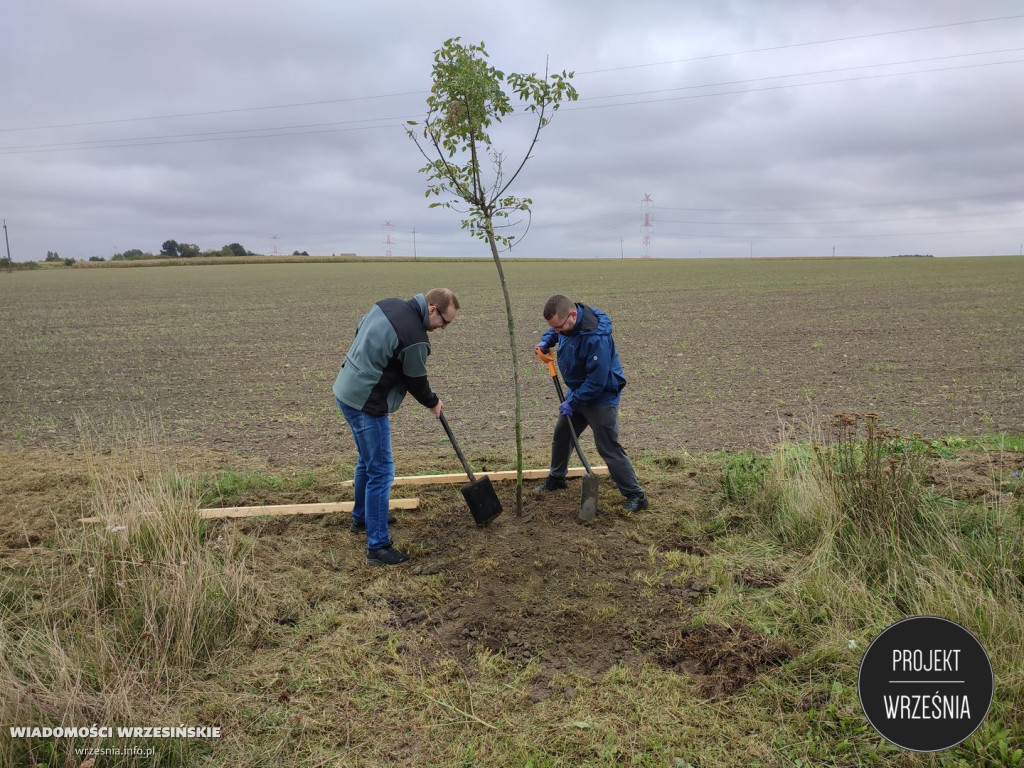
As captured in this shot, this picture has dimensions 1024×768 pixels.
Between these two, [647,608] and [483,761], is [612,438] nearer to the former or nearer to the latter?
[647,608]

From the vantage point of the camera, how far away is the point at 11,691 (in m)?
2.91

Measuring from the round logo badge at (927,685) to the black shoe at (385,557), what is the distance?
3.48 metres

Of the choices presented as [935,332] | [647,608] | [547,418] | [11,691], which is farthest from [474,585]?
[935,332]

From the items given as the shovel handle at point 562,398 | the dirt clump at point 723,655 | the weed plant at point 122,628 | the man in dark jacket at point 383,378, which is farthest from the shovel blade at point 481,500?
the dirt clump at point 723,655

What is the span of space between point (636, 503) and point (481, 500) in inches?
59.6

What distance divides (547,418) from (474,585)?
5.02 meters

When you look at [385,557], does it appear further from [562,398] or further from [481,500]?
[562,398]

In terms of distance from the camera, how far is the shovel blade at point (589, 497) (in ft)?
18.5

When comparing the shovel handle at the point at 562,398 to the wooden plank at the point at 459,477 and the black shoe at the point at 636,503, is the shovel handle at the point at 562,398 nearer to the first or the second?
the black shoe at the point at 636,503

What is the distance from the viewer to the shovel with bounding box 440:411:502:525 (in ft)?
17.6

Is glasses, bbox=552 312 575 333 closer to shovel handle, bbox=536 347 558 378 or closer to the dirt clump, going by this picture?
shovel handle, bbox=536 347 558 378

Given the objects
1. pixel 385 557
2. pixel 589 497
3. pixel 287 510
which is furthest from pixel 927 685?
pixel 287 510

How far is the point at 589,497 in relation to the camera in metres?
5.64

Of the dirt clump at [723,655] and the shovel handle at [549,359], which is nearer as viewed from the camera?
the dirt clump at [723,655]
